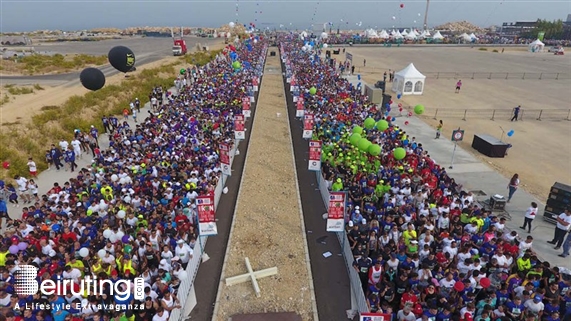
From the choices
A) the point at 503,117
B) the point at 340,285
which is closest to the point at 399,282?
the point at 340,285

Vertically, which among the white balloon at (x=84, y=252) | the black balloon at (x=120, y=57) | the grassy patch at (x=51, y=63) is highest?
the black balloon at (x=120, y=57)

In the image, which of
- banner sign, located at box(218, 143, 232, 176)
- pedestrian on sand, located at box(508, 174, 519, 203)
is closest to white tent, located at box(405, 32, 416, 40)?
pedestrian on sand, located at box(508, 174, 519, 203)

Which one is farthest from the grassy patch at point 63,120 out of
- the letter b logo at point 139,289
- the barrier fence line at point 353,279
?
the barrier fence line at point 353,279

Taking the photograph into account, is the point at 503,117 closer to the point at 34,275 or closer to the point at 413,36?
the point at 34,275

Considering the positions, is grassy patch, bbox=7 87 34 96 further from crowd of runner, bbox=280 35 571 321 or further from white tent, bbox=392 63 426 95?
white tent, bbox=392 63 426 95

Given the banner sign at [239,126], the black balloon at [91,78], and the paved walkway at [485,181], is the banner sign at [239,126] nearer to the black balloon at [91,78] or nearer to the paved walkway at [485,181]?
the black balloon at [91,78]

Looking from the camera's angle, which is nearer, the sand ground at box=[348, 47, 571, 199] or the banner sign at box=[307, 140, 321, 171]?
the banner sign at box=[307, 140, 321, 171]

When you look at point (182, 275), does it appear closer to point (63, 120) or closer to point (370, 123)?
point (370, 123)
